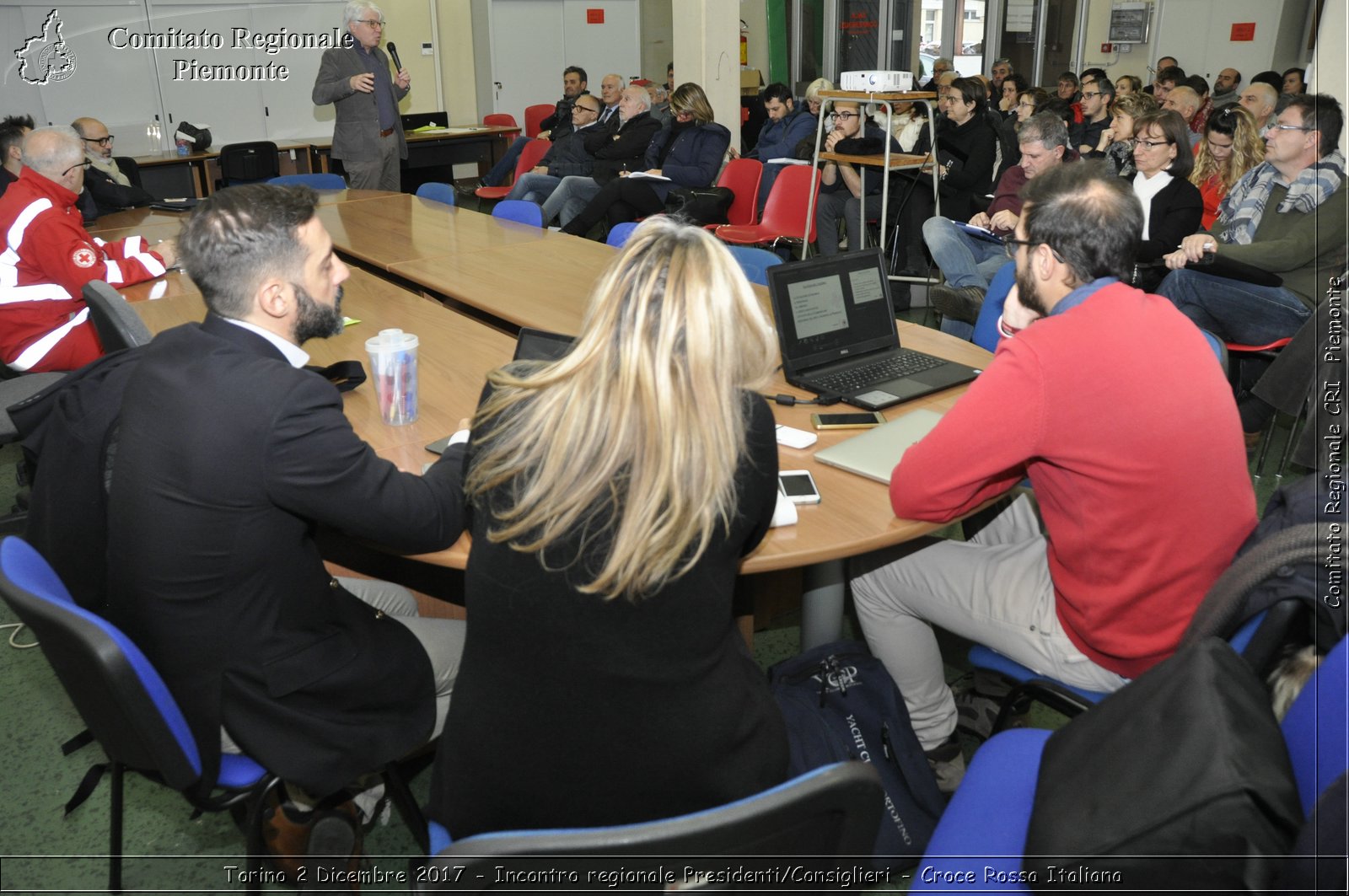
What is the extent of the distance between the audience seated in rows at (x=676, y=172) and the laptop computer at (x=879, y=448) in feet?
14.7

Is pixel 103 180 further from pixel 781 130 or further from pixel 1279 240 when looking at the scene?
pixel 1279 240

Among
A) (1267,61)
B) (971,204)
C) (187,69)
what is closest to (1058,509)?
(971,204)

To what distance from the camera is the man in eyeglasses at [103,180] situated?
5.21 m

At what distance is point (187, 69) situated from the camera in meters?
8.95

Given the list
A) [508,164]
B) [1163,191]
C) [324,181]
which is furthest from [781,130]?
[1163,191]

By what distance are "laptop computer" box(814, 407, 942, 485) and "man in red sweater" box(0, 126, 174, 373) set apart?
2.62 meters

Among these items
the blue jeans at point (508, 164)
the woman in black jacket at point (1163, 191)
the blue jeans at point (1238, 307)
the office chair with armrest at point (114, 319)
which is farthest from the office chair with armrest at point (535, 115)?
the office chair with armrest at point (114, 319)

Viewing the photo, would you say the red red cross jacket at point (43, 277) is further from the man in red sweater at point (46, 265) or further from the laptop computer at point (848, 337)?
the laptop computer at point (848, 337)

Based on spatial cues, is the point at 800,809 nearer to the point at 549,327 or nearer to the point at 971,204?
the point at 549,327

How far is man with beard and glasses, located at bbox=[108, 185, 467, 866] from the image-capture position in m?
1.42

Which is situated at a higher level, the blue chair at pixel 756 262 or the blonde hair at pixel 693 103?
the blonde hair at pixel 693 103

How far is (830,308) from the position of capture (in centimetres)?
236

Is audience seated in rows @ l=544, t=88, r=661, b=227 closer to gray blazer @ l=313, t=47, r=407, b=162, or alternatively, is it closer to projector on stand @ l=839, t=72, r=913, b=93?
gray blazer @ l=313, t=47, r=407, b=162

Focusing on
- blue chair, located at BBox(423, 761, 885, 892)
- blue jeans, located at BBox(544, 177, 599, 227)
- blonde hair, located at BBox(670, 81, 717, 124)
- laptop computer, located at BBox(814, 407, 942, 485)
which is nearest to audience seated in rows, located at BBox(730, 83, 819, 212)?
blonde hair, located at BBox(670, 81, 717, 124)
